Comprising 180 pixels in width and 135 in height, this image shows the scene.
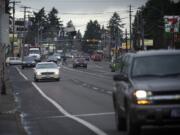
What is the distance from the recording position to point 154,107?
14594 millimetres

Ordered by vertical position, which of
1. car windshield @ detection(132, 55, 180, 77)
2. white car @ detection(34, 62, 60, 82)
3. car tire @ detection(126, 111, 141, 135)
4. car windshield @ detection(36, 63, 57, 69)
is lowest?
white car @ detection(34, 62, 60, 82)

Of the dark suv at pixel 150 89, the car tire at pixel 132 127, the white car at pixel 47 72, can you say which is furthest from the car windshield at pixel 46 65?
the car tire at pixel 132 127

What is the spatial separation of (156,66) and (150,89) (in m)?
1.38

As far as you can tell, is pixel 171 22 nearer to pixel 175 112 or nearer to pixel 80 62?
pixel 80 62

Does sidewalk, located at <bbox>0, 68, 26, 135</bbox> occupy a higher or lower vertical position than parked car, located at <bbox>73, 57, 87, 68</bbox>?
→ higher

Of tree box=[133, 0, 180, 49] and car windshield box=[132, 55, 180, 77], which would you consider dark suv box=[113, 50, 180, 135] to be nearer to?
car windshield box=[132, 55, 180, 77]

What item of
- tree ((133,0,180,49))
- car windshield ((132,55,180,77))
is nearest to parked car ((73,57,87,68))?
tree ((133,0,180,49))

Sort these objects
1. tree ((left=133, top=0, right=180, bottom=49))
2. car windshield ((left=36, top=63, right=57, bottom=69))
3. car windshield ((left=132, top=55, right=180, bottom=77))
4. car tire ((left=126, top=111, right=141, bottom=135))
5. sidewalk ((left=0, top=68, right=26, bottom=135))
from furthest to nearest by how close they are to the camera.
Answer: tree ((left=133, top=0, right=180, bottom=49)) < car windshield ((left=36, top=63, right=57, bottom=69)) < sidewalk ((left=0, top=68, right=26, bottom=135)) < car windshield ((left=132, top=55, right=180, bottom=77)) < car tire ((left=126, top=111, right=141, bottom=135))

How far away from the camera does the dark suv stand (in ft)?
47.8

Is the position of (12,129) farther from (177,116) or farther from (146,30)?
(146,30)

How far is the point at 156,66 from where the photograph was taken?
1598 cm

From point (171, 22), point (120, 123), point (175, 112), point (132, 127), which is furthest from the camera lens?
point (171, 22)

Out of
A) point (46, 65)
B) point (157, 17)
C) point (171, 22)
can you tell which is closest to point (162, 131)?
point (46, 65)

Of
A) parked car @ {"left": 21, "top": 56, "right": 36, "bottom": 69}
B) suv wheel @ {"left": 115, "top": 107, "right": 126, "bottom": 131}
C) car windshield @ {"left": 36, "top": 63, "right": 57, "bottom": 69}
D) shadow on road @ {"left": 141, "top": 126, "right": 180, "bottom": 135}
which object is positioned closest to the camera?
shadow on road @ {"left": 141, "top": 126, "right": 180, "bottom": 135}
